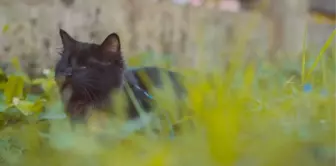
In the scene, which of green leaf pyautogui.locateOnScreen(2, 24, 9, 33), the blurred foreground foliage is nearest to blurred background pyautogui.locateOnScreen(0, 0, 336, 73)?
green leaf pyautogui.locateOnScreen(2, 24, 9, 33)

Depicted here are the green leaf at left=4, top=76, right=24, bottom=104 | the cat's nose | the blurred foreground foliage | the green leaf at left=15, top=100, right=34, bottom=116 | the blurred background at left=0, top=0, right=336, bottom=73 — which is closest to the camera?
the blurred foreground foliage

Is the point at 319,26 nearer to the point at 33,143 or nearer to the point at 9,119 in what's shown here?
the point at 9,119

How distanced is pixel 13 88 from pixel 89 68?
27 centimetres

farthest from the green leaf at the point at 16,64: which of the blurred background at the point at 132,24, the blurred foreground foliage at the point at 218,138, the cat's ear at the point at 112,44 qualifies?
the blurred foreground foliage at the point at 218,138

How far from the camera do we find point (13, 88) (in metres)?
1.35

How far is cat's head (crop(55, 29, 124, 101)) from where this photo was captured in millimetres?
1518

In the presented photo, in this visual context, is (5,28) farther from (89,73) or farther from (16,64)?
(89,73)

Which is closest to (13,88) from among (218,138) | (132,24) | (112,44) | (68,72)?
(68,72)

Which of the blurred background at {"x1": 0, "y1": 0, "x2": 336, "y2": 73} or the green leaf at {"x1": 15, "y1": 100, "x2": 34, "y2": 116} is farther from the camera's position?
the blurred background at {"x1": 0, "y1": 0, "x2": 336, "y2": 73}

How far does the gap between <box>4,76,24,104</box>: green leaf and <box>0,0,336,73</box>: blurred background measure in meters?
0.33

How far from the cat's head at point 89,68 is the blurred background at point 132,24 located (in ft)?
0.87

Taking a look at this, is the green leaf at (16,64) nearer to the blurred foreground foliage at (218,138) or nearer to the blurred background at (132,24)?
the blurred background at (132,24)

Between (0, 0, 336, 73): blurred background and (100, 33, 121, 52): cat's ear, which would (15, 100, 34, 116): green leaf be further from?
(0, 0, 336, 73): blurred background

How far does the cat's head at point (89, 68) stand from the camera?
1.52 m
